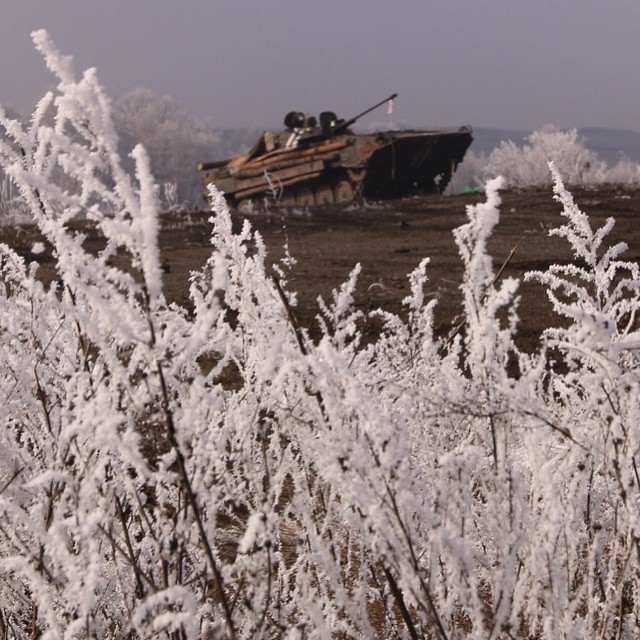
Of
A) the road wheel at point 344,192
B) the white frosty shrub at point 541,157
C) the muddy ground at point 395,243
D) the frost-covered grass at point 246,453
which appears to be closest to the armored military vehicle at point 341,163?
the road wheel at point 344,192

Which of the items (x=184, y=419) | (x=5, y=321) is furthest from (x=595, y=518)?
(x=5, y=321)

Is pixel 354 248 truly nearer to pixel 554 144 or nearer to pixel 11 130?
pixel 11 130

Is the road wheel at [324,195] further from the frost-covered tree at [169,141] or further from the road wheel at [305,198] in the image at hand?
the frost-covered tree at [169,141]

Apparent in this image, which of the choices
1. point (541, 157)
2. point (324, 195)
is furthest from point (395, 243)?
point (541, 157)

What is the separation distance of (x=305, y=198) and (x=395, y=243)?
8893mm

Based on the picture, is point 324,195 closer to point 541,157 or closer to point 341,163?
point 341,163

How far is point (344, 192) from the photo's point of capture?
17.8m

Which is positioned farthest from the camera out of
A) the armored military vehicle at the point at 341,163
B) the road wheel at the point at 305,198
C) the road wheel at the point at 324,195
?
the road wheel at the point at 305,198

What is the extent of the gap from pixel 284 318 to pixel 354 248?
8.41m

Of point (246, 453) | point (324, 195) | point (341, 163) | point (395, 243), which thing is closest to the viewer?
point (246, 453)

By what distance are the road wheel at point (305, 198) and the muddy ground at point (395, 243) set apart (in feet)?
14.5

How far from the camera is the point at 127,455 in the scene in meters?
1.07

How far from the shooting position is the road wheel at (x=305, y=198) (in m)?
18.7

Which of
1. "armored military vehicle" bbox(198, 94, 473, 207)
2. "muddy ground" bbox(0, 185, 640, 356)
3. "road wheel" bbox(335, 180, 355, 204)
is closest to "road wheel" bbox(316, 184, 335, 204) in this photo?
"armored military vehicle" bbox(198, 94, 473, 207)
